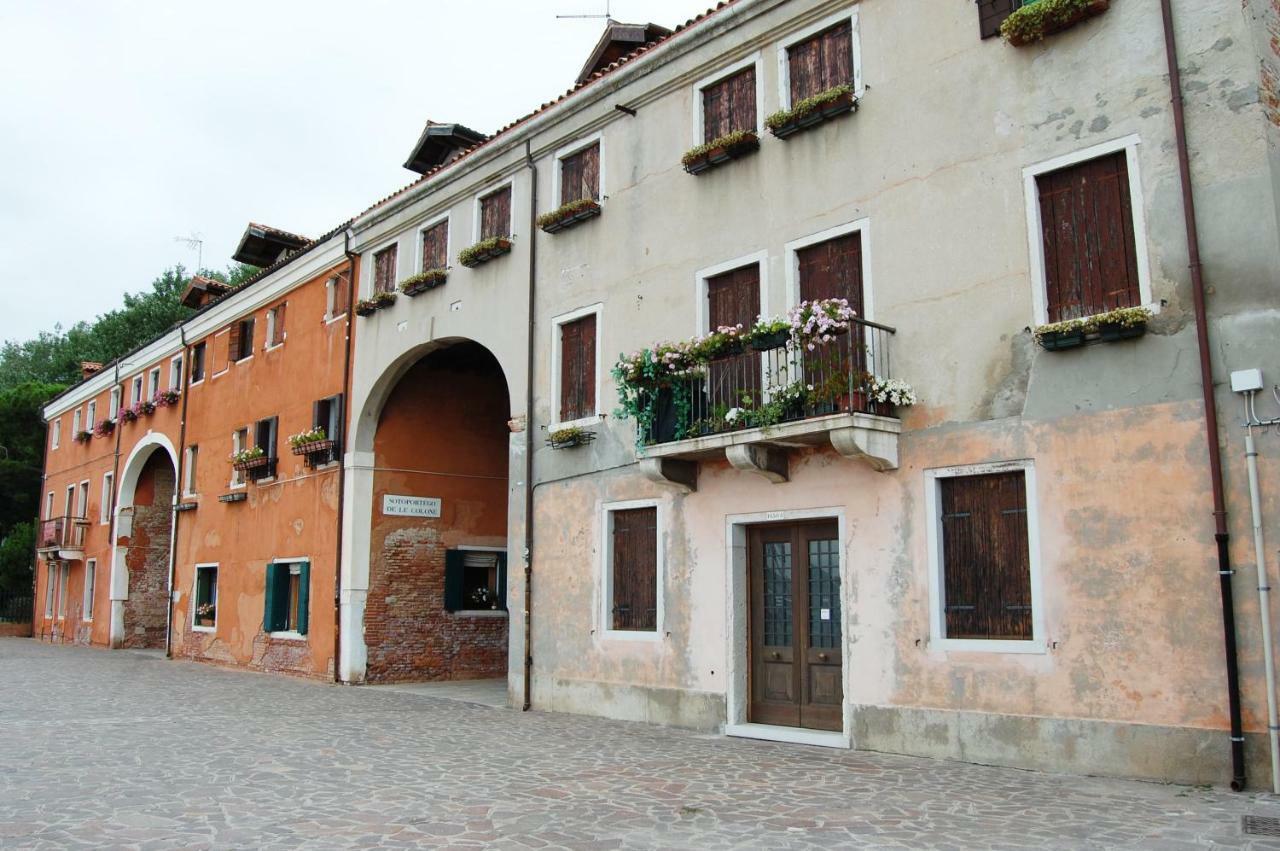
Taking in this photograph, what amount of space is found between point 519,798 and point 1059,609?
4908 millimetres

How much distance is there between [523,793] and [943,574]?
449cm

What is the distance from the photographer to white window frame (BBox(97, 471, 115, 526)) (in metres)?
31.9

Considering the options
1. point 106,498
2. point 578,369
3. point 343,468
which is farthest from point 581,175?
point 106,498

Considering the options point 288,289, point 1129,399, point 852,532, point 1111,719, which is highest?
point 288,289

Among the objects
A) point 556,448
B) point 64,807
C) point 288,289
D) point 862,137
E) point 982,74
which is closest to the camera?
point 64,807

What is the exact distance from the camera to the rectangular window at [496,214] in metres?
16.7

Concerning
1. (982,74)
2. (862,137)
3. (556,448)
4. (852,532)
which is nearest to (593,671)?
(556,448)

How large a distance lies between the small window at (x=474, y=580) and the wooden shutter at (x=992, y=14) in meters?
13.5

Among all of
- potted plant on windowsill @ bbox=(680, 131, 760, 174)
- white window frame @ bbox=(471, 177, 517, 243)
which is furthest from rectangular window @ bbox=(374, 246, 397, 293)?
potted plant on windowsill @ bbox=(680, 131, 760, 174)

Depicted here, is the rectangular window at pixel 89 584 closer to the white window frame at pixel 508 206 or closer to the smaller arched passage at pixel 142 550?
the smaller arched passage at pixel 142 550

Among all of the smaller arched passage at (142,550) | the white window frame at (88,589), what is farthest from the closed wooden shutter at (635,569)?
the white window frame at (88,589)

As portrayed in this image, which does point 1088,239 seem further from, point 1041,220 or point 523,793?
point 523,793

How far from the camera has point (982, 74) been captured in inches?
414

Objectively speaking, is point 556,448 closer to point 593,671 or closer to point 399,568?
point 593,671
